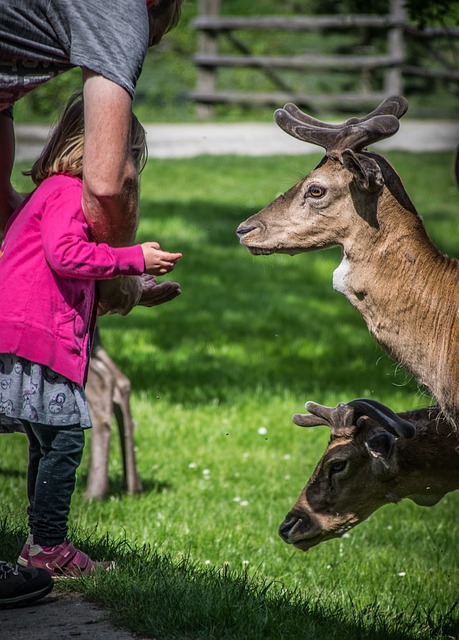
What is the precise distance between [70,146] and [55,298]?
0.55m

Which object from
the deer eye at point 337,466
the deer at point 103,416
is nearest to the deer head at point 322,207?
the deer eye at point 337,466

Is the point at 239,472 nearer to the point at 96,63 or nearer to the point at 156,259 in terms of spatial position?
the point at 156,259

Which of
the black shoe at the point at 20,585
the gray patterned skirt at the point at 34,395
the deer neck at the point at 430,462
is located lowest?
the black shoe at the point at 20,585

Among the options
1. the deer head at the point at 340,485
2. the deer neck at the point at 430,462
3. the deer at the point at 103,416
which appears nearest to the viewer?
the deer neck at the point at 430,462

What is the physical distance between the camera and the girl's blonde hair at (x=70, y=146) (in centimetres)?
394

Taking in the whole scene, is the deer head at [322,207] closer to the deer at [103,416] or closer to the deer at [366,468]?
the deer at [366,468]

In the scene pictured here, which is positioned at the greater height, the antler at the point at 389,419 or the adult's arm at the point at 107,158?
the adult's arm at the point at 107,158

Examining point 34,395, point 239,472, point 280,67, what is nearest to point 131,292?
point 34,395

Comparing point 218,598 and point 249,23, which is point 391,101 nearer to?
point 218,598

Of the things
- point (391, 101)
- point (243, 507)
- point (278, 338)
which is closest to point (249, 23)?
point (278, 338)

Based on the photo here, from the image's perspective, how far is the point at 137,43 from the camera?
11.5ft

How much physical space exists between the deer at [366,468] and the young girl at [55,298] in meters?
1.21

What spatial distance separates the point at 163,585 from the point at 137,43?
1.97 meters

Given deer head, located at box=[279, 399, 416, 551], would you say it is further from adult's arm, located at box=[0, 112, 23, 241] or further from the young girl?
adult's arm, located at box=[0, 112, 23, 241]
